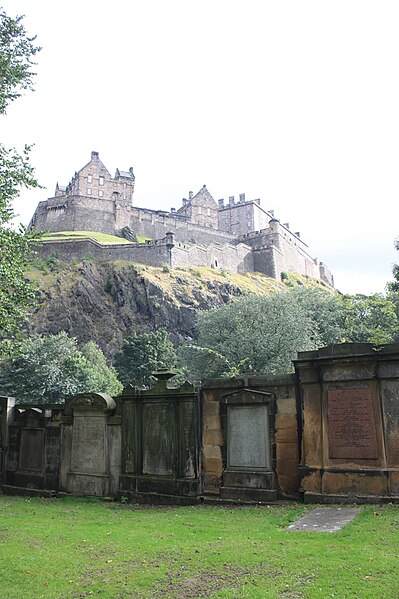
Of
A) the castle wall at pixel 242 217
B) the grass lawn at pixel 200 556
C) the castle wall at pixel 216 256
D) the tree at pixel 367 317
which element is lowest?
the grass lawn at pixel 200 556

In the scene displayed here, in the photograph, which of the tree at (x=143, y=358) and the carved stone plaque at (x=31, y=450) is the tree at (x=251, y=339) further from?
the carved stone plaque at (x=31, y=450)

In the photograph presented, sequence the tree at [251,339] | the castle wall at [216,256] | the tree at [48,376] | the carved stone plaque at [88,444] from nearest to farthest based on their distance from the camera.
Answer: the carved stone plaque at [88,444]
the tree at [251,339]
the tree at [48,376]
the castle wall at [216,256]

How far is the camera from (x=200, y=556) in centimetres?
650

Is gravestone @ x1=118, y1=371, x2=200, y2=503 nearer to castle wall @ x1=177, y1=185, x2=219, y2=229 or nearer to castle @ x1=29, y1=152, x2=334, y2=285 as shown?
castle @ x1=29, y1=152, x2=334, y2=285

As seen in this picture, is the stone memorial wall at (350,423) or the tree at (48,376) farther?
the tree at (48,376)

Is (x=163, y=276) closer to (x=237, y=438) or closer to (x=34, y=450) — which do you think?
(x=34, y=450)

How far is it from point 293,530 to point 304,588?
2.61 metres

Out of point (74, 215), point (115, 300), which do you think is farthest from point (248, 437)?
point (74, 215)

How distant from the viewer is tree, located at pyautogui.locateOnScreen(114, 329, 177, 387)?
155 ft

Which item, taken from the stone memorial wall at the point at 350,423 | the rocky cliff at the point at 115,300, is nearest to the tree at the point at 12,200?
the stone memorial wall at the point at 350,423

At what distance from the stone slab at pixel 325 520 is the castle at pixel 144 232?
2255 inches

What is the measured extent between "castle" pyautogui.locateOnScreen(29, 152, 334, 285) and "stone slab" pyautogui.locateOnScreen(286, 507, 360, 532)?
57266mm

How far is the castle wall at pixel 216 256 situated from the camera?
67.3m

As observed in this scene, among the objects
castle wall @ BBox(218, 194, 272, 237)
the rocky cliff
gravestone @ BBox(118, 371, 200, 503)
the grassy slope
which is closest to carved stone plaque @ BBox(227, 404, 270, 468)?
gravestone @ BBox(118, 371, 200, 503)
